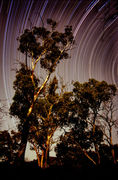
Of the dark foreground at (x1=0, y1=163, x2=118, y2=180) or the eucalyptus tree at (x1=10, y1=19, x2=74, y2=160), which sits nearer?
the dark foreground at (x1=0, y1=163, x2=118, y2=180)

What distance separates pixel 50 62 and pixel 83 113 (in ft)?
27.8

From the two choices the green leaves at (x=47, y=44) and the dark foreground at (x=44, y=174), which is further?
the green leaves at (x=47, y=44)

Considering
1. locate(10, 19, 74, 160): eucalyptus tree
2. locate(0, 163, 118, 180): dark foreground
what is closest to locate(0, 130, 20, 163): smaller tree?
locate(10, 19, 74, 160): eucalyptus tree

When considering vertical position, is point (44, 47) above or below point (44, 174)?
above

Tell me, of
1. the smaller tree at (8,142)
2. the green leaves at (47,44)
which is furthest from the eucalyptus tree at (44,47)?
the smaller tree at (8,142)

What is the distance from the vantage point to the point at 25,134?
576 cm

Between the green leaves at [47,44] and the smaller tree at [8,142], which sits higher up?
the green leaves at [47,44]

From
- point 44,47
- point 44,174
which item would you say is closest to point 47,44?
point 44,47

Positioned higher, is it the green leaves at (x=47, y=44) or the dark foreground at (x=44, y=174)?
the green leaves at (x=47, y=44)

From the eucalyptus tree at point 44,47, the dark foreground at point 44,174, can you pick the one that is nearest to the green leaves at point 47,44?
the eucalyptus tree at point 44,47

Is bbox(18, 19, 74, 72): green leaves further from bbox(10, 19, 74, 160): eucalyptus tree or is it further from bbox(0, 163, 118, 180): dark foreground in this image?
bbox(0, 163, 118, 180): dark foreground

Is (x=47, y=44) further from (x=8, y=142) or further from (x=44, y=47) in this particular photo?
(x=8, y=142)

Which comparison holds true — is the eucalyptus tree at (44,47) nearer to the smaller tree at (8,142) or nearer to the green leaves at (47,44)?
the green leaves at (47,44)

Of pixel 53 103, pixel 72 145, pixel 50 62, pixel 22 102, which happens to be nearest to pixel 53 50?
pixel 50 62
